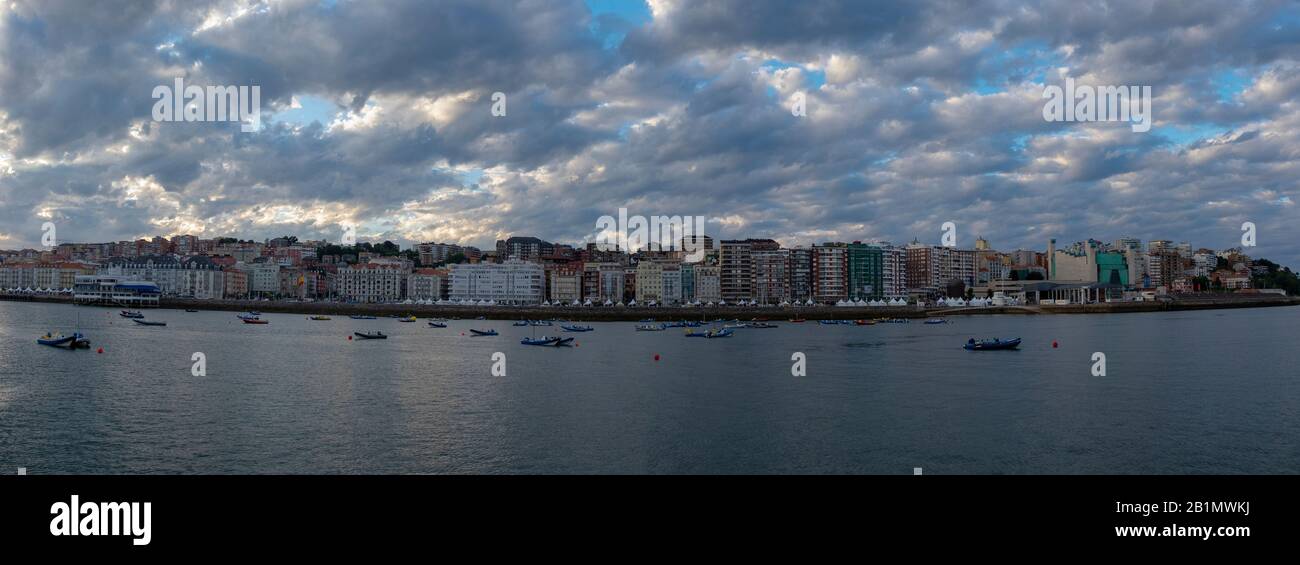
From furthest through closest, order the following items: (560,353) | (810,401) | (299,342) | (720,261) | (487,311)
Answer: (720,261) < (487,311) < (299,342) < (560,353) < (810,401)

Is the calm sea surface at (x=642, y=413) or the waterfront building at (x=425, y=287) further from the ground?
the waterfront building at (x=425, y=287)

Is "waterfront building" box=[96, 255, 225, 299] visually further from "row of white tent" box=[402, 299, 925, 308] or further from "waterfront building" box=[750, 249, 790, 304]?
"waterfront building" box=[750, 249, 790, 304]

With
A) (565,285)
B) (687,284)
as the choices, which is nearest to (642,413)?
(687,284)

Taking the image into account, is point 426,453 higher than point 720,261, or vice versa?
point 720,261

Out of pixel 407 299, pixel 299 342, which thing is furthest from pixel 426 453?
pixel 407 299

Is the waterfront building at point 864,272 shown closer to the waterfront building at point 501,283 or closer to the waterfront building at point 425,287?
the waterfront building at point 501,283

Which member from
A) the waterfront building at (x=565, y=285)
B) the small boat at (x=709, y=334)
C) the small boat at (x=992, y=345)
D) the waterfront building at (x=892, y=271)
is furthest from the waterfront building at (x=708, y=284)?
the small boat at (x=992, y=345)
